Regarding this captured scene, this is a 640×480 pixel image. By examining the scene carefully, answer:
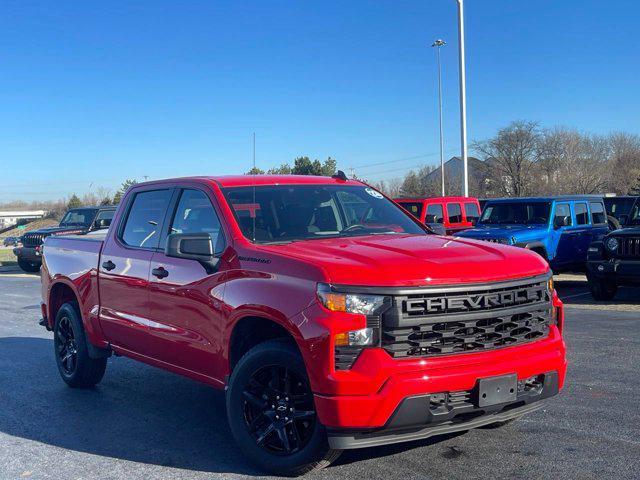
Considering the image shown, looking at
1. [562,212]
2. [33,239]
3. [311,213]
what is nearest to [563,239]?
[562,212]

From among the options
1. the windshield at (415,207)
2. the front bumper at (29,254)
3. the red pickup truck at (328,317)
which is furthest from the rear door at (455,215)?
the red pickup truck at (328,317)

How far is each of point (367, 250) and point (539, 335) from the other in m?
1.23

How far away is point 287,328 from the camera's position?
13.8 ft

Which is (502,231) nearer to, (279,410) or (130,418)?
(130,418)

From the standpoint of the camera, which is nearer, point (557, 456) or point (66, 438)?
point (557, 456)

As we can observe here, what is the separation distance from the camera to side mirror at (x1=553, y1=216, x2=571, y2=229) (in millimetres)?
14773

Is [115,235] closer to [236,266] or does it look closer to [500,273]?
[236,266]

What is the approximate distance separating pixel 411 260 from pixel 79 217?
20.4 meters

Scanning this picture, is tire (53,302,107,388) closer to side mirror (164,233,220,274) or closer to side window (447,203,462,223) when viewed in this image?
side mirror (164,233,220,274)

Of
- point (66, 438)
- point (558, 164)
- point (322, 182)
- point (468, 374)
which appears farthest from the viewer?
point (558, 164)

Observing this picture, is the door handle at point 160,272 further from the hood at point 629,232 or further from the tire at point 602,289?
the tire at point 602,289

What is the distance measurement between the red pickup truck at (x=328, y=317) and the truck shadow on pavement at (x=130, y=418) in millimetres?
506

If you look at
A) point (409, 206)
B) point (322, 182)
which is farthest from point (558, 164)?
point (322, 182)

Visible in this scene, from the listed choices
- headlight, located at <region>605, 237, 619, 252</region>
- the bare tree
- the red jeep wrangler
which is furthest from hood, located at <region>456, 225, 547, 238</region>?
the bare tree
